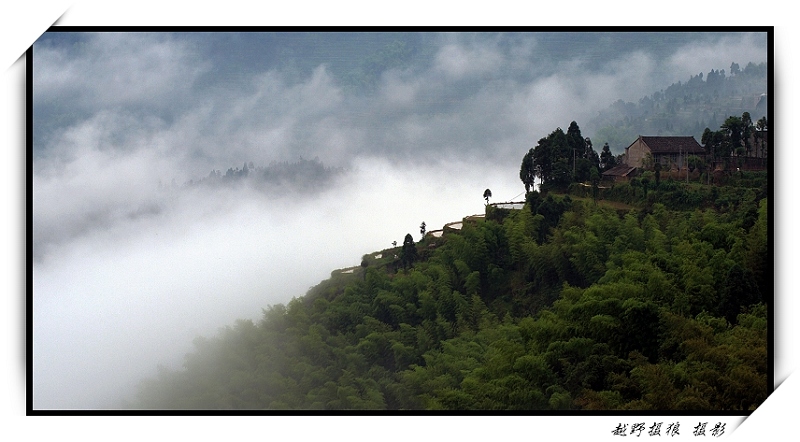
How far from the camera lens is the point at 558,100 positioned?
4645mm

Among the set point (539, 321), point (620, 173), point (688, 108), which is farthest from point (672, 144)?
point (539, 321)

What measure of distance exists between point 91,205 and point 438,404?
252cm

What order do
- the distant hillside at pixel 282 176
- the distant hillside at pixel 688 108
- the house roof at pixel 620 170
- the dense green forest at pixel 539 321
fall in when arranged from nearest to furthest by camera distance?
the dense green forest at pixel 539 321 < the distant hillside at pixel 688 108 < the distant hillside at pixel 282 176 < the house roof at pixel 620 170

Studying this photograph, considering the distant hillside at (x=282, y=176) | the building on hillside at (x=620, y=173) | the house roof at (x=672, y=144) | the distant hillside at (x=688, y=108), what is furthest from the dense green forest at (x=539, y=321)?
the distant hillside at (x=282, y=176)

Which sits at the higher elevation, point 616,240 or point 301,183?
point 301,183

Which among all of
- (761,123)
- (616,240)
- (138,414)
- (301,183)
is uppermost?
(761,123)

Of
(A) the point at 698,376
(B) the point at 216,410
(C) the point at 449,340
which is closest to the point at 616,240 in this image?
→ (A) the point at 698,376

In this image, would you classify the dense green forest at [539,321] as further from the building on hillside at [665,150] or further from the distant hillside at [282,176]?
the distant hillside at [282,176]

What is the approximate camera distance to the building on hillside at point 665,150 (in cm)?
467

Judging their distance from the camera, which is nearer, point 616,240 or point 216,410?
point 216,410

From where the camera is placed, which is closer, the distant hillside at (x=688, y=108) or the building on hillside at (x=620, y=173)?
the distant hillside at (x=688, y=108)

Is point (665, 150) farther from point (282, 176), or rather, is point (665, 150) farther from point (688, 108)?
point (282, 176)

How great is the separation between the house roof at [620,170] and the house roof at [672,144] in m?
0.18
